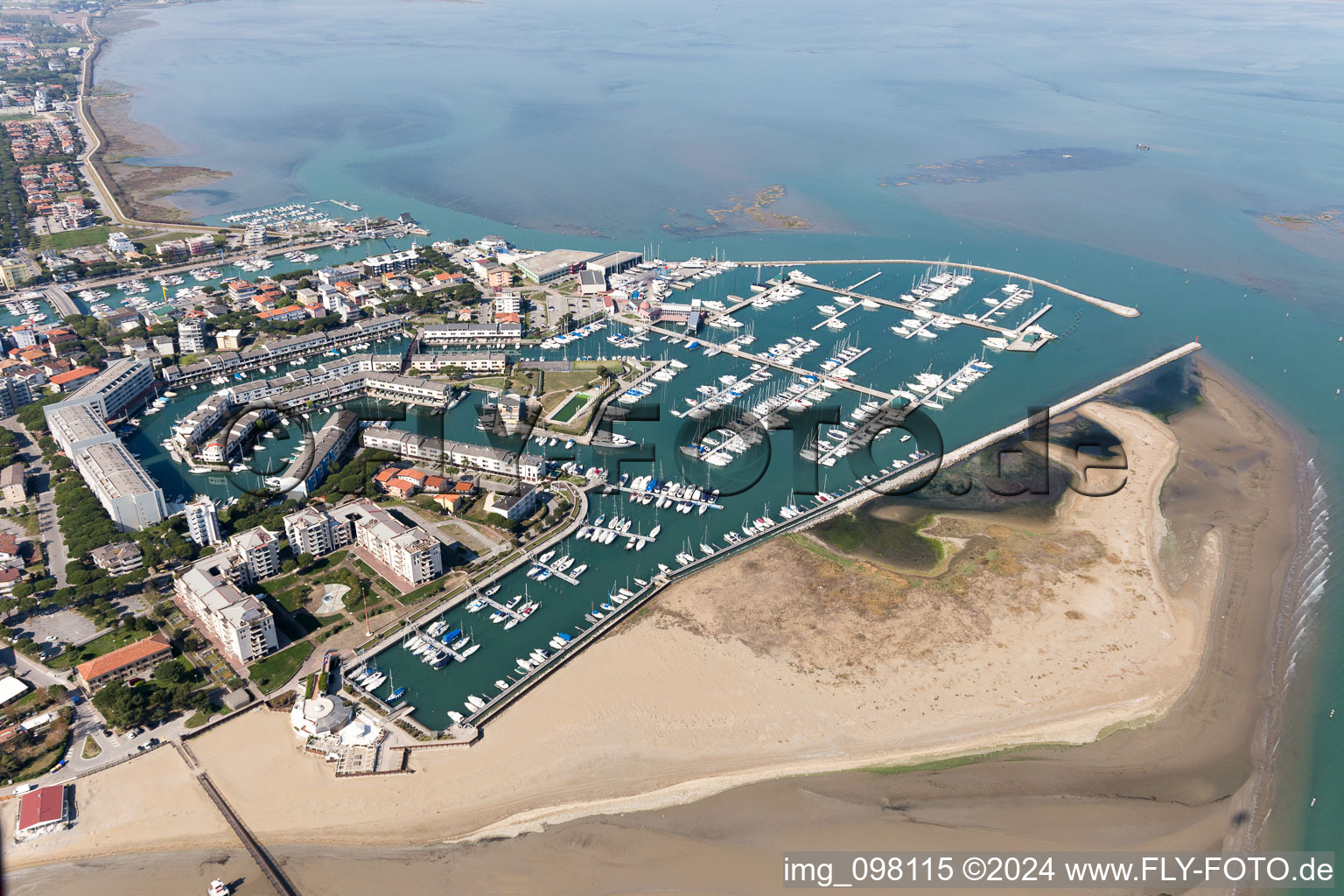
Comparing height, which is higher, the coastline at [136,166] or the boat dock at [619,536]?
the coastline at [136,166]

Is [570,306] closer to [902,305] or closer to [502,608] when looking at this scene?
[902,305]

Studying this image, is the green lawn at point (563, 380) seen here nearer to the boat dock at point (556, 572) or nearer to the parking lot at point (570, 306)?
the parking lot at point (570, 306)

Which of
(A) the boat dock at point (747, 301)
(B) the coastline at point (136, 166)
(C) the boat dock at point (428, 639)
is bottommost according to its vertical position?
(C) the boat dock at point (428, 639)

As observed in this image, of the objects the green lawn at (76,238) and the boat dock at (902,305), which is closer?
the boat dock at (902,305)


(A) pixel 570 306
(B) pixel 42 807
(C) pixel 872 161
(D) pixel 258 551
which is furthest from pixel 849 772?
(C) pixel 872 161

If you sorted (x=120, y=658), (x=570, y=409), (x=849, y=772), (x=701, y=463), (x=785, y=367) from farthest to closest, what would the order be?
(x=785, y=367) → (x=570, y=409) → (x=701, y=463) → (x=120, y=658) → (x=849, y=772)

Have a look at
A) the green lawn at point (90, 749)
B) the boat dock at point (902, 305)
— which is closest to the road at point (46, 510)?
the green lawn at point (90, 749)

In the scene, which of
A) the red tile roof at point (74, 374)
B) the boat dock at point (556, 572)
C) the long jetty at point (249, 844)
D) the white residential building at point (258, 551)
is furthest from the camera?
the red tile roof at point (74, 374)
